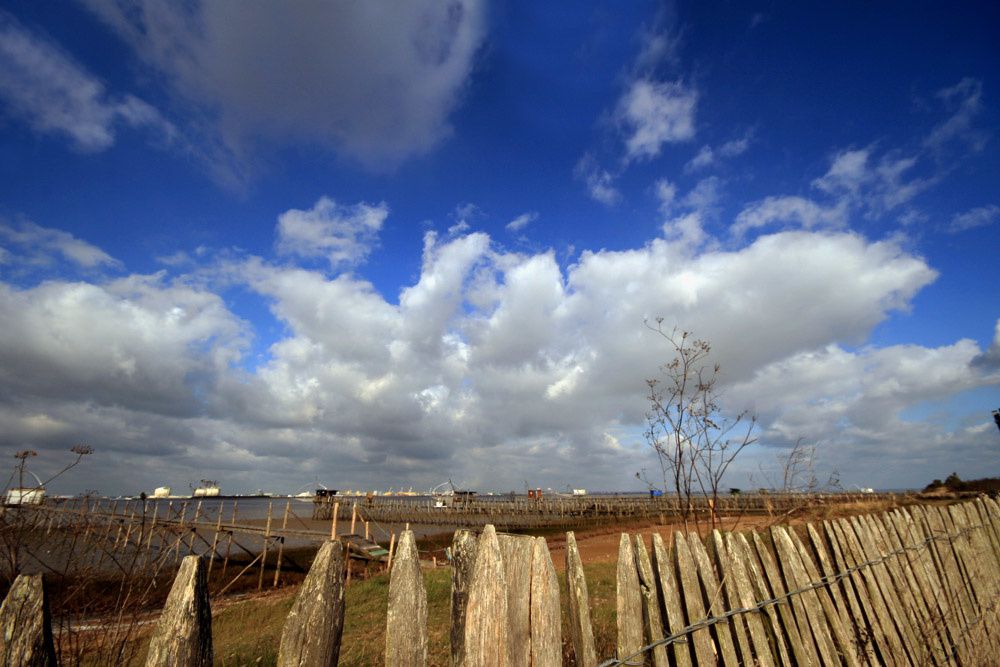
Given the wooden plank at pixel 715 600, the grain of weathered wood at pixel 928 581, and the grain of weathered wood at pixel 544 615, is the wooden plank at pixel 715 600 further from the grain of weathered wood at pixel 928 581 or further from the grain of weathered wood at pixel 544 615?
the grain of weathered wood at pixel 928 581

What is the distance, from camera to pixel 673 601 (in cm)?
226

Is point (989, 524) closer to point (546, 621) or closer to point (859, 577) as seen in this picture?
point (859, 577)

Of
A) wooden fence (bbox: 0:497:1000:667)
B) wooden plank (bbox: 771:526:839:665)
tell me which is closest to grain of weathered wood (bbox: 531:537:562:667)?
wooden fence (bbox: 0:497:1000:667)

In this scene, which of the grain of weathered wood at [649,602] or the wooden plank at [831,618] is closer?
the grain of weathered wood at [649,602]

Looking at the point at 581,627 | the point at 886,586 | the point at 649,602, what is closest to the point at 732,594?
Result: the point at 649,602

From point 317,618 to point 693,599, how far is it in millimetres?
1853

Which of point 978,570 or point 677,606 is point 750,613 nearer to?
point 677,606

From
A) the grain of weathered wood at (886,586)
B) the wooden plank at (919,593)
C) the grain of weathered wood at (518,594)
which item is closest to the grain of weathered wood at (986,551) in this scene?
the wooden plank at (919,593)

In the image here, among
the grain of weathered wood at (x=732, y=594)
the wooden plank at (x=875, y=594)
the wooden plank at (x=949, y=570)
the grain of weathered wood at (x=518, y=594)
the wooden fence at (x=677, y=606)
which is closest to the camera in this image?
the wooden fence at (x=677, y=606)

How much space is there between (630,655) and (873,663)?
2.23 meters

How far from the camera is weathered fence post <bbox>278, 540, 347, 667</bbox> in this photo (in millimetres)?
1318

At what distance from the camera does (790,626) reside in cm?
270

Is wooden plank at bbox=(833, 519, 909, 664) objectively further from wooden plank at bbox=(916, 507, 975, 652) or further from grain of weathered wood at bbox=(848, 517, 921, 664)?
wooden plank at bbox=(916, 507, 975, 652)

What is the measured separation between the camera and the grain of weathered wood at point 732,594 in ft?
8.03
